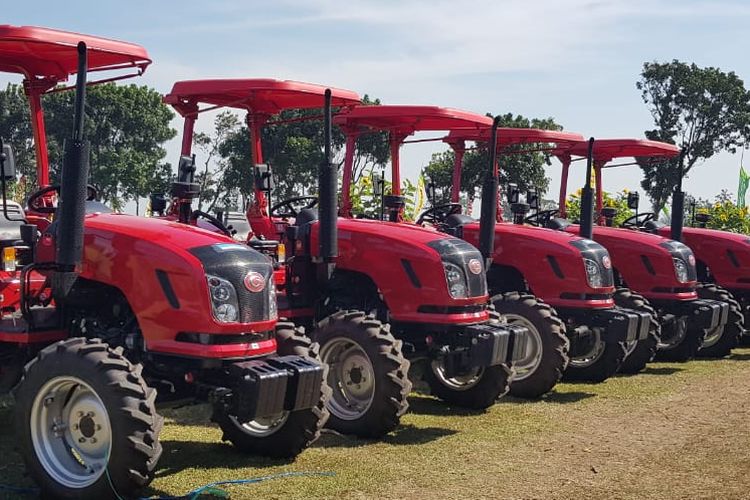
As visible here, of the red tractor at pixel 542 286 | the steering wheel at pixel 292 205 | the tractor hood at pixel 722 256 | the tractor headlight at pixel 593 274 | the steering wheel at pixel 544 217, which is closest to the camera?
the steering wheel at pixel 292 205

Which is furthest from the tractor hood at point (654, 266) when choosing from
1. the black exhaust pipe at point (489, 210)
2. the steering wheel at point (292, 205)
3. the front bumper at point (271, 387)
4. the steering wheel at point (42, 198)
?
the steering wheel at point (42, 198)

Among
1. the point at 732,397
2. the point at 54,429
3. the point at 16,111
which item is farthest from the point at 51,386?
the point at 16,111

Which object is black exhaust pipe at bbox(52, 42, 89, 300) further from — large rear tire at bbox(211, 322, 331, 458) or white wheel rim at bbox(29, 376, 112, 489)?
large rear tire at bbox(211, 322, 331, 458)

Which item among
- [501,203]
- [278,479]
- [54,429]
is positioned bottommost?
[278,479]

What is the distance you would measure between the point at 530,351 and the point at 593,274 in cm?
120

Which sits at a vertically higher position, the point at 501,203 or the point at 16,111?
the point at 16,111

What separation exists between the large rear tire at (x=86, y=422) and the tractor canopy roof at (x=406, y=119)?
14.0 feet

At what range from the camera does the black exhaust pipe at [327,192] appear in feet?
21.1

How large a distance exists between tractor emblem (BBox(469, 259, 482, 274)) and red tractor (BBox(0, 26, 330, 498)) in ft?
6.41

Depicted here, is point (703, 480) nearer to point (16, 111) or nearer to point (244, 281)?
point (244, 281)

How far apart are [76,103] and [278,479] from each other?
2.34 m

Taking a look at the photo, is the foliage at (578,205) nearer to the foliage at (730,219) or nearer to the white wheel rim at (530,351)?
the foliage at (730,219)

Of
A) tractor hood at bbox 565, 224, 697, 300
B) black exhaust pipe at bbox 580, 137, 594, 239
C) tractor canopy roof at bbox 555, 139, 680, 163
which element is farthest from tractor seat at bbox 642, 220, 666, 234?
black exhaust pipe at bbox 580, 137, 594, 239

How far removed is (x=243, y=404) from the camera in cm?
471
